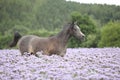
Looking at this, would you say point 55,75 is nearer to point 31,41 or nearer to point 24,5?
point 31,41

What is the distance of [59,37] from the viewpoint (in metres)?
12.9

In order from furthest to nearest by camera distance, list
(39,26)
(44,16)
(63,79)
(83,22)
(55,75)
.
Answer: (44,16), (39,26), (83,22), (55,75), (63,79)

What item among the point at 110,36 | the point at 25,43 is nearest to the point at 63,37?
the point at 25,43

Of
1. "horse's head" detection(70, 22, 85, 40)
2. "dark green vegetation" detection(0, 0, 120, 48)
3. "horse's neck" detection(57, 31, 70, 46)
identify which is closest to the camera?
"horse's neck" detection(57, 31, 70, 46)

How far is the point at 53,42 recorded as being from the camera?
12672 millimetres

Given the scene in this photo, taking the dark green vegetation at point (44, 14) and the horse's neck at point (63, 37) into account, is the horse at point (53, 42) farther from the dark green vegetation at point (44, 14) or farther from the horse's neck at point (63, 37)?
the dark green vegetation at point (44, 14)

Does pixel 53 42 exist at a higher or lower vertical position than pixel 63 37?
lower

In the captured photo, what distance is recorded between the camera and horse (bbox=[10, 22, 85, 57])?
41.1 ft

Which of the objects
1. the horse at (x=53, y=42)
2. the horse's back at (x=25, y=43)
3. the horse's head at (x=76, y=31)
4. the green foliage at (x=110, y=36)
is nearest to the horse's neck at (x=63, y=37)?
the horse at (x=53, y=42)

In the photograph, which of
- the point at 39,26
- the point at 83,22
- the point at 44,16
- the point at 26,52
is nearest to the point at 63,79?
the point at 26,52

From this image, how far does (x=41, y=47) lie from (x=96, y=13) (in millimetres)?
106922

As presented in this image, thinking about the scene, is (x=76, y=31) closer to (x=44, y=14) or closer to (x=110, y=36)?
(x=110, y=36)

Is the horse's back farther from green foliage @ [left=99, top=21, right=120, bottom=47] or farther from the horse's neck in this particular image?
green foliage @ [left=99, top=21, right=120, bottom=47]

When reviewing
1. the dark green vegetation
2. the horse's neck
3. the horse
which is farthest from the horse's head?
the dark green vegetation
